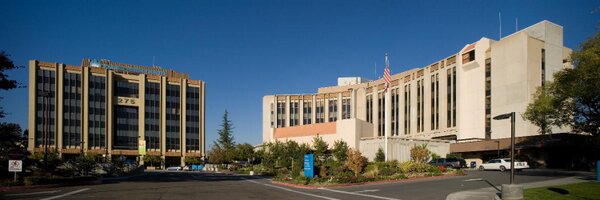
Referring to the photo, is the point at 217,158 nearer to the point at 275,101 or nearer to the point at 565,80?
the point at 275,101

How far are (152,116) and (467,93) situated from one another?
79.9 meters

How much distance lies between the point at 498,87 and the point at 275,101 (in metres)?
65.8

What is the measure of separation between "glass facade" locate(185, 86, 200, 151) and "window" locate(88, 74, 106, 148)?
2122 centimetres

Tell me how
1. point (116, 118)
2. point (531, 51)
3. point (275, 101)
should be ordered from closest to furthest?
point (531, 51)
point (116, 118)
point (275, 101)

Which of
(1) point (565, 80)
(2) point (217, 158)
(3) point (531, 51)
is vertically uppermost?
(3) point (531, 51)

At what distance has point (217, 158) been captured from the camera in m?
102

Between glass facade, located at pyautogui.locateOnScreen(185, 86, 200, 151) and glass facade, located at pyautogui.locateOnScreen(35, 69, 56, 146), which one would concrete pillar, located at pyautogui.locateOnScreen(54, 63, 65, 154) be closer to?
glass facade, located at pyautogui.locateOnScreen(35, 69, 56, 146)

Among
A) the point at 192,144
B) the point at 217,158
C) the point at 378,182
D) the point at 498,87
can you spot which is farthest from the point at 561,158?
the point at 192,144

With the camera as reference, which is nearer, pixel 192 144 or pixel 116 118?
Answer: pixel 116 118

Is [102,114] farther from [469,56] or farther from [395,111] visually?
[469,56]

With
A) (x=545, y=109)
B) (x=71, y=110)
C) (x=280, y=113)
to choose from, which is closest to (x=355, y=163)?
(x=545, y=109)

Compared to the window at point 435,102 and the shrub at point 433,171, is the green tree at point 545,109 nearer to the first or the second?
the shrub at point 433,171

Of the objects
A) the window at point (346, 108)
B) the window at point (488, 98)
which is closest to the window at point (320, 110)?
the window at point (346, 108)

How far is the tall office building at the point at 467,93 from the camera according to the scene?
6112 centimetres
